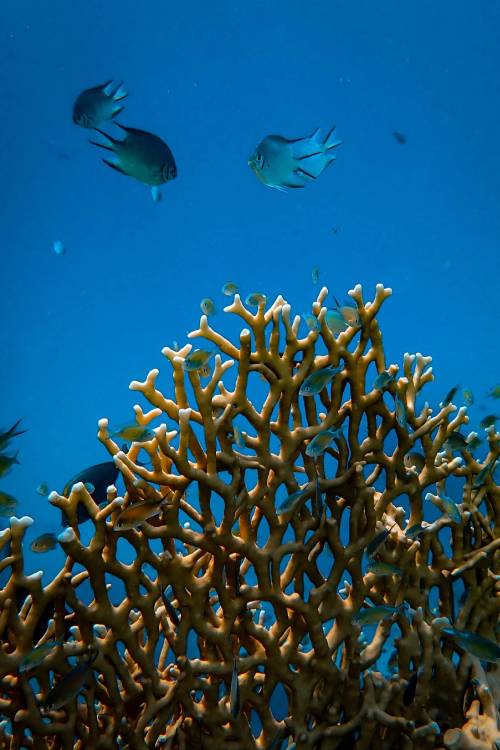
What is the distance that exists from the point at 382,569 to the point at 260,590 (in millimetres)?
712

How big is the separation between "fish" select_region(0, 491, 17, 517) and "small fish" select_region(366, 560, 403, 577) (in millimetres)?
2219

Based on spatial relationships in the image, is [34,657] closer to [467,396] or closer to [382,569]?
[382,569]

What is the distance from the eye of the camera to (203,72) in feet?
155

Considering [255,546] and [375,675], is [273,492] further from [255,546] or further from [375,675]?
[375,675]

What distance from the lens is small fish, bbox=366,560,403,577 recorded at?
2.90 meters

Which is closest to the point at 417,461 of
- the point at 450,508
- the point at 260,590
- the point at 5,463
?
the point at 450,508

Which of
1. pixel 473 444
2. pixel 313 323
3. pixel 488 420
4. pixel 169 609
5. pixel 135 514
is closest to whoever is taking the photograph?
pixel 135 514

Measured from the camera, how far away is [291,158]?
3492mm

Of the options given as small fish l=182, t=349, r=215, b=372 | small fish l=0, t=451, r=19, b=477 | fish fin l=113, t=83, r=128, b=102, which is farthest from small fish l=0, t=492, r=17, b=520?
fish fin l=113, t=83, r=128, b=102

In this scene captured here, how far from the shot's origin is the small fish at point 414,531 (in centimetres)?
304

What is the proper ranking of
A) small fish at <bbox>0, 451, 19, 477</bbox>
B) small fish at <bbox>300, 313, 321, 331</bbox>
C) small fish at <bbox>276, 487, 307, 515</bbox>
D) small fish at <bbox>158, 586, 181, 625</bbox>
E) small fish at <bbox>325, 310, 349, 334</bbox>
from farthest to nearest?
small fish at <bbox>325, 310, 349, 334</bbox>, small fish at <bbox>300, 313, 321, 331</bbox>, small fish at <bbox>0, 451, 19, 477</bbox>, small fish at <bbox>276, 487, 307, 515</bbox>, small fish at <bbox>158, 586, 181, 625</bbox>

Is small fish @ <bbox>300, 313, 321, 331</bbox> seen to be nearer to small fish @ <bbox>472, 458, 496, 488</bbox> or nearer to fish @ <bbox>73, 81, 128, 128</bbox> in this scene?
small fish @ <bbox>472, 458, 496, 488</bbox>

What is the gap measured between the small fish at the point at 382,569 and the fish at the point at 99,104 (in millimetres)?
3907

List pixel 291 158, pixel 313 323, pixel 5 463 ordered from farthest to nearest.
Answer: pixel 291 158, pixel 313 323, pixel 5 463
